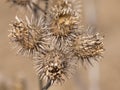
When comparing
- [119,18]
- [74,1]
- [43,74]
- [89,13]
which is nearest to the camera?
[43,74]

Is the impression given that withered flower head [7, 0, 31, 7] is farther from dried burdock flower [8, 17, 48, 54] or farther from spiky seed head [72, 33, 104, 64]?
spiky seed head [72, 33, 104, 64]

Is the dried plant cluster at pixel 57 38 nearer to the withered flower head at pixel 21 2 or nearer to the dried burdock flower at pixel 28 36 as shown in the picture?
the dried burdock flower at pixel 28 36

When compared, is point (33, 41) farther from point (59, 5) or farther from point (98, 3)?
point (98, 3)

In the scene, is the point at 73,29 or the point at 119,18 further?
the point at 119,18

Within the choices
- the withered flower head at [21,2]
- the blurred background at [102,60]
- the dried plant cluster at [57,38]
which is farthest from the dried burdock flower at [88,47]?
the blurred background at [102,60]

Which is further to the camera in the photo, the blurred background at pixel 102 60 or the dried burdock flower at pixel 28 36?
the blurred background at pixel 102 60

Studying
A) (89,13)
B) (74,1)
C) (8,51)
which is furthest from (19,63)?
(74,1)

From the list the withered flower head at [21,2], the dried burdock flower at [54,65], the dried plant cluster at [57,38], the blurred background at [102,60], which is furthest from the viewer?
the blurred background at [102,60]
